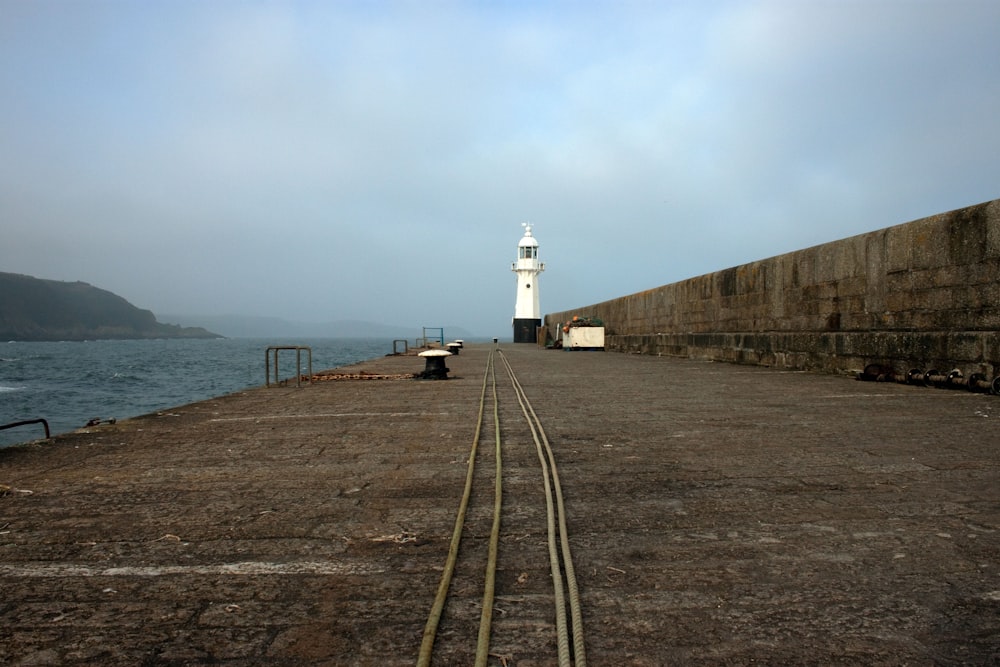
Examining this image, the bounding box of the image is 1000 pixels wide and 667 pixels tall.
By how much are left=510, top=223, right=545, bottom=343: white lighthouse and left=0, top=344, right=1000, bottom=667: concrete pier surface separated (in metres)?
46.8

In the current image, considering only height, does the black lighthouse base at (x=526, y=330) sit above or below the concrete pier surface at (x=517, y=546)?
above

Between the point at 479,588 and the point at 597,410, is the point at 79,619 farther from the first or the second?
the point at 597,410

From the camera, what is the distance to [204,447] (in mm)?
4719

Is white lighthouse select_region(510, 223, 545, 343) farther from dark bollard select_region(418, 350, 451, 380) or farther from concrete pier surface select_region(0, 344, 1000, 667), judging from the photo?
concrete pier surface select_region(0, 344, 1000, 667)

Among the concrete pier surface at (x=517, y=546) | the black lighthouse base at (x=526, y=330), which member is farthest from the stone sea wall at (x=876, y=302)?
the black lighthouse base at (x=526, y=330)

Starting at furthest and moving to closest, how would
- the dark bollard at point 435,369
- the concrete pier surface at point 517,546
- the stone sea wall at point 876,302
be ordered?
the dark bollard at point 435,369 → the stone sea wall at point 876,302 → the concrete pier surface at point 517,546

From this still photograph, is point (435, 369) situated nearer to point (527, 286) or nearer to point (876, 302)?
point (876, 302)

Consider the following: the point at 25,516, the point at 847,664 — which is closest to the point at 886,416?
the point at 847,664

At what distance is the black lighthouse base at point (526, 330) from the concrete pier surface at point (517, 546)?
45.8 meters

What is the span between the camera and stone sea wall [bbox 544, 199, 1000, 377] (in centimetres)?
690

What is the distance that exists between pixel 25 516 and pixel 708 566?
2.94m

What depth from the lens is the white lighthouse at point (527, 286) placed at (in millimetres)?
51719

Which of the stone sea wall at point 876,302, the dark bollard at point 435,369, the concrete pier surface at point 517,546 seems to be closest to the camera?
the concrete pier surface at point 517,546

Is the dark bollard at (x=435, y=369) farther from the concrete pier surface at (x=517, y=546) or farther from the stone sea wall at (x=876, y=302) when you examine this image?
the concrete pier surface at (x=517, y=546)
